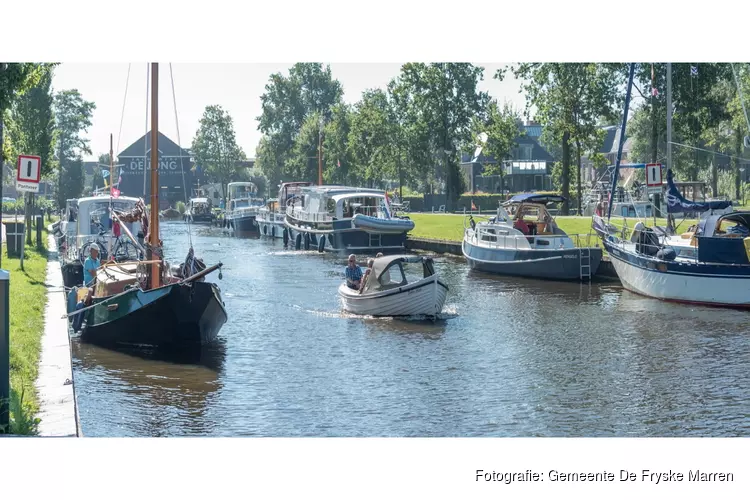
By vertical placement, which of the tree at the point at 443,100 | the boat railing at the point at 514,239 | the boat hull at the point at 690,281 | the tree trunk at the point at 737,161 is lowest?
the boat hull at the point at 690,281

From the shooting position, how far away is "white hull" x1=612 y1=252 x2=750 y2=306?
92.5ft

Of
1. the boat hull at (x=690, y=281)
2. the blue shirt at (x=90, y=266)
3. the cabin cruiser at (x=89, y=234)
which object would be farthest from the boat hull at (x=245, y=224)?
the blue shirt at (x=90, y=266)

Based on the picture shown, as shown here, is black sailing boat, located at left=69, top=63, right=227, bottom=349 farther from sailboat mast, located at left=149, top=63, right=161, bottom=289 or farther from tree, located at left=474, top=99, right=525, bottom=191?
tree, located at left=474, top=99, right=525, bottom=191

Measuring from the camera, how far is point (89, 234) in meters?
33.5

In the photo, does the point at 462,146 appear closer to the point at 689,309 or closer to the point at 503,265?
the point at 503,265

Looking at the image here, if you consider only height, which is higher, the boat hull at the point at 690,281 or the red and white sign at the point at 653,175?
the red and white sign at the point at 653,175

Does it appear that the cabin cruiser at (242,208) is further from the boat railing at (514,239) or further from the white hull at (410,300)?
the white hull at (410,300)

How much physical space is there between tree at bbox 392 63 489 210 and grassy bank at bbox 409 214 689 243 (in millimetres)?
9776

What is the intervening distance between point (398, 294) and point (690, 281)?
9119 mm

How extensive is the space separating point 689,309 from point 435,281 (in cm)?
787

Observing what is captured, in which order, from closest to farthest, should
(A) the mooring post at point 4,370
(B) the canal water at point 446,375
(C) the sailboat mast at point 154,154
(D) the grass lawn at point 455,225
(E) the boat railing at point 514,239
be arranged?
(A) the mooring post at point 4,370, (B) the canal water at point 446,375, (C) the sailboat mast at point 154,154, (E) the boat railing at point 514,239, (D) the grass lawn at point 455,225

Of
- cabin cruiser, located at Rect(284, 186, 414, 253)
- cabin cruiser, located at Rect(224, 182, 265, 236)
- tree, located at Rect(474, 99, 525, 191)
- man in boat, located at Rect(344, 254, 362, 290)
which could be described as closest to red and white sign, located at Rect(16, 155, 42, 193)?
man in boat, located at Rect(344, 254, 362, 290)

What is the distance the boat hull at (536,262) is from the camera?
36.0 meters

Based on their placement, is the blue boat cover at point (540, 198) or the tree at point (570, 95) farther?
the tree at point (570, 95)
